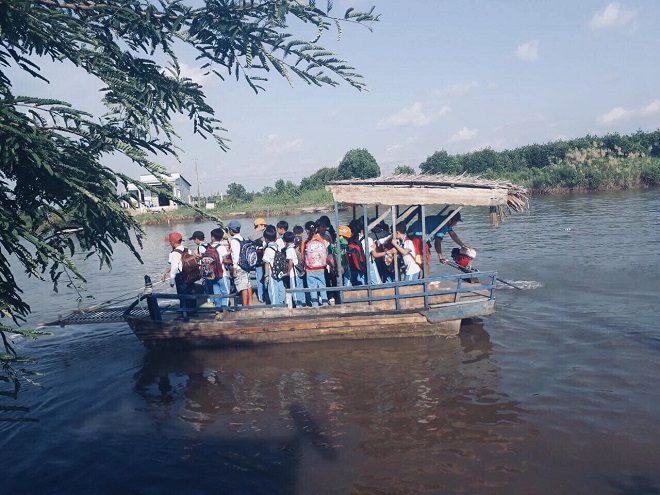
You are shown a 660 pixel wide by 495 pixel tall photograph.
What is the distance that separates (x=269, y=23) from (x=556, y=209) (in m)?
28.8

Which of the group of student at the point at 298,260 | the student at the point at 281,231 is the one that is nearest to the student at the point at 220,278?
the group of student at the point at 298,260

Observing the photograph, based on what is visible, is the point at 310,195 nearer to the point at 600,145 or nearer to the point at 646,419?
the point at 600,145

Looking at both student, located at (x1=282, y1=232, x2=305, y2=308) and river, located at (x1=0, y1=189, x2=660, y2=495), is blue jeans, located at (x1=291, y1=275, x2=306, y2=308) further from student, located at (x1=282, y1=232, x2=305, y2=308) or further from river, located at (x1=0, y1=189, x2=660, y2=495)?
river, located at (x1=0, y1=189, x2=660, y2=495)

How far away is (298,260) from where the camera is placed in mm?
9188

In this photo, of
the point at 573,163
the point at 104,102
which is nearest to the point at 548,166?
the point at 573,163

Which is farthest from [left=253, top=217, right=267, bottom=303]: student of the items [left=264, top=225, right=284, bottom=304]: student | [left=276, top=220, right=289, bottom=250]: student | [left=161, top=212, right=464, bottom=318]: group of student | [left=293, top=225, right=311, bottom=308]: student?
[left=293, top=225, right=311, bottom=308]: student

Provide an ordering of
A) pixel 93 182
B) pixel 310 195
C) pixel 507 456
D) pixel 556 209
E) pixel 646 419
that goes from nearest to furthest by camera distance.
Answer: pixel 93 182
pixel 507 456
pixel 646 419
pixel 556 209
pixel 310 195

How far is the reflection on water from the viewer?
5.56 metres

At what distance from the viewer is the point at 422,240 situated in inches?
363

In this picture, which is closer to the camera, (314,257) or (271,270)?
(314,257)

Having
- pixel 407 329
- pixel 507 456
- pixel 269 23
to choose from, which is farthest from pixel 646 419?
pixel 269 23

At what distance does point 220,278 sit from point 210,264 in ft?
1.68

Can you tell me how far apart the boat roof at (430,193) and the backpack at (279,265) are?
153cm

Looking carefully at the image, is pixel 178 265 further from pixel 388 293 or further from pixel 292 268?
pixel 388 293
